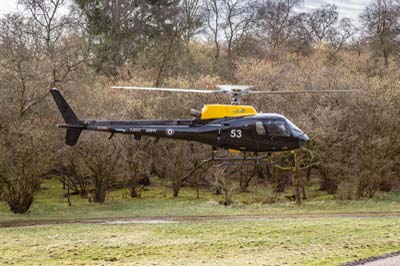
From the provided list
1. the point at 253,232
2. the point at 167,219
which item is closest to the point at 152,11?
the point at 167,219

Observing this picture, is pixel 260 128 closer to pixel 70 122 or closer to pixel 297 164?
pixel 70 122

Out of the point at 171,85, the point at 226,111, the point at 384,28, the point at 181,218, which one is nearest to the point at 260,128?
the point at 226,111

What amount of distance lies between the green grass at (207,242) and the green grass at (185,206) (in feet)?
15.6

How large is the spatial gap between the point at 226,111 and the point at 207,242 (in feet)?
16.4

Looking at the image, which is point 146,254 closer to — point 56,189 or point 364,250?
point 364,250

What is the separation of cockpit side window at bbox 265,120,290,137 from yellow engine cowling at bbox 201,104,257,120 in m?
0.84

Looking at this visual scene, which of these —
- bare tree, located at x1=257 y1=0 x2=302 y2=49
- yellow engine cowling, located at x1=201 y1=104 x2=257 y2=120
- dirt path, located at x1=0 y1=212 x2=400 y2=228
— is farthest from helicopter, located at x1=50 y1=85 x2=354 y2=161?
bare tree, located at x1=257 y1=0 x2=302 y2=49

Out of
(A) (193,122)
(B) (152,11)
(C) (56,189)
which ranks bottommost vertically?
(C) (56,189)

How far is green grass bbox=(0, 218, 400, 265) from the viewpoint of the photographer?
15.8m

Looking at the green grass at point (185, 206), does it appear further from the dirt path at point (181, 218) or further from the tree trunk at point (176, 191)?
the dirt path at point (181, 218)

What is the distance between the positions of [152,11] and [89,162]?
22.2 metres

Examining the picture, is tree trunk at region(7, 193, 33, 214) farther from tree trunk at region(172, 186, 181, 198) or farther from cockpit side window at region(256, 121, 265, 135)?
cockpit side window at region(256, 121, 265, 135)

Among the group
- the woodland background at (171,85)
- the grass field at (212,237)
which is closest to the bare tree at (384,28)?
the woodland background at (171,85)

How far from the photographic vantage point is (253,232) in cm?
2025
